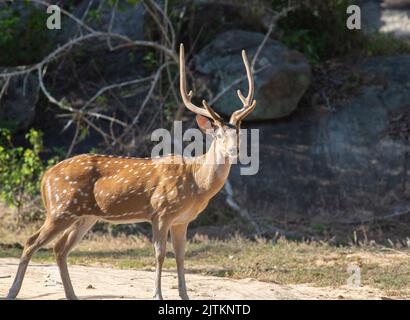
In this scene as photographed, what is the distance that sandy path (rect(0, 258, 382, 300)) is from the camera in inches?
355

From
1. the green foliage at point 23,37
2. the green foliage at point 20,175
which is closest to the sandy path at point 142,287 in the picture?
the green foliage at point 20,175

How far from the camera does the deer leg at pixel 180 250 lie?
885 centimetres

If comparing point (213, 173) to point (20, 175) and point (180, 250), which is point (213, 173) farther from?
point (20, 175)

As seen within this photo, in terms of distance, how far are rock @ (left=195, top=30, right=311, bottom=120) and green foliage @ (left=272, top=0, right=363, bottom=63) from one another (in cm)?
110

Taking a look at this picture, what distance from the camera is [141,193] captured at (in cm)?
898

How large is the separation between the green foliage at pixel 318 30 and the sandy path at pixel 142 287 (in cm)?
1126

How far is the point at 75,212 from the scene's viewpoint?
8859 mm

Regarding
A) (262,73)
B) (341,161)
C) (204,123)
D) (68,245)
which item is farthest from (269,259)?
(262,73)

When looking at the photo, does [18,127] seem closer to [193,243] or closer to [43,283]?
[193,243]

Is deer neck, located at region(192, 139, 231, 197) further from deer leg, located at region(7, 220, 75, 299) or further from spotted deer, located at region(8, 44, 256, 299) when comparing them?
deer leg, located at region(7, 220, 75, 299)

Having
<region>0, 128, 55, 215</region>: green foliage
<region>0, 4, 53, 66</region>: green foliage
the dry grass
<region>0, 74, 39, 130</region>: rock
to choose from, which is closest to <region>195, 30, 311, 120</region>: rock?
<region>0, 4, 53, 66</region>: green foliage

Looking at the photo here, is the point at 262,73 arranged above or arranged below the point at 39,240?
above

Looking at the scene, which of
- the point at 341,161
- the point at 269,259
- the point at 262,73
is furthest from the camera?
the point at 262,73

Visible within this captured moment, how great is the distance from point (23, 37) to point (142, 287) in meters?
12.2
